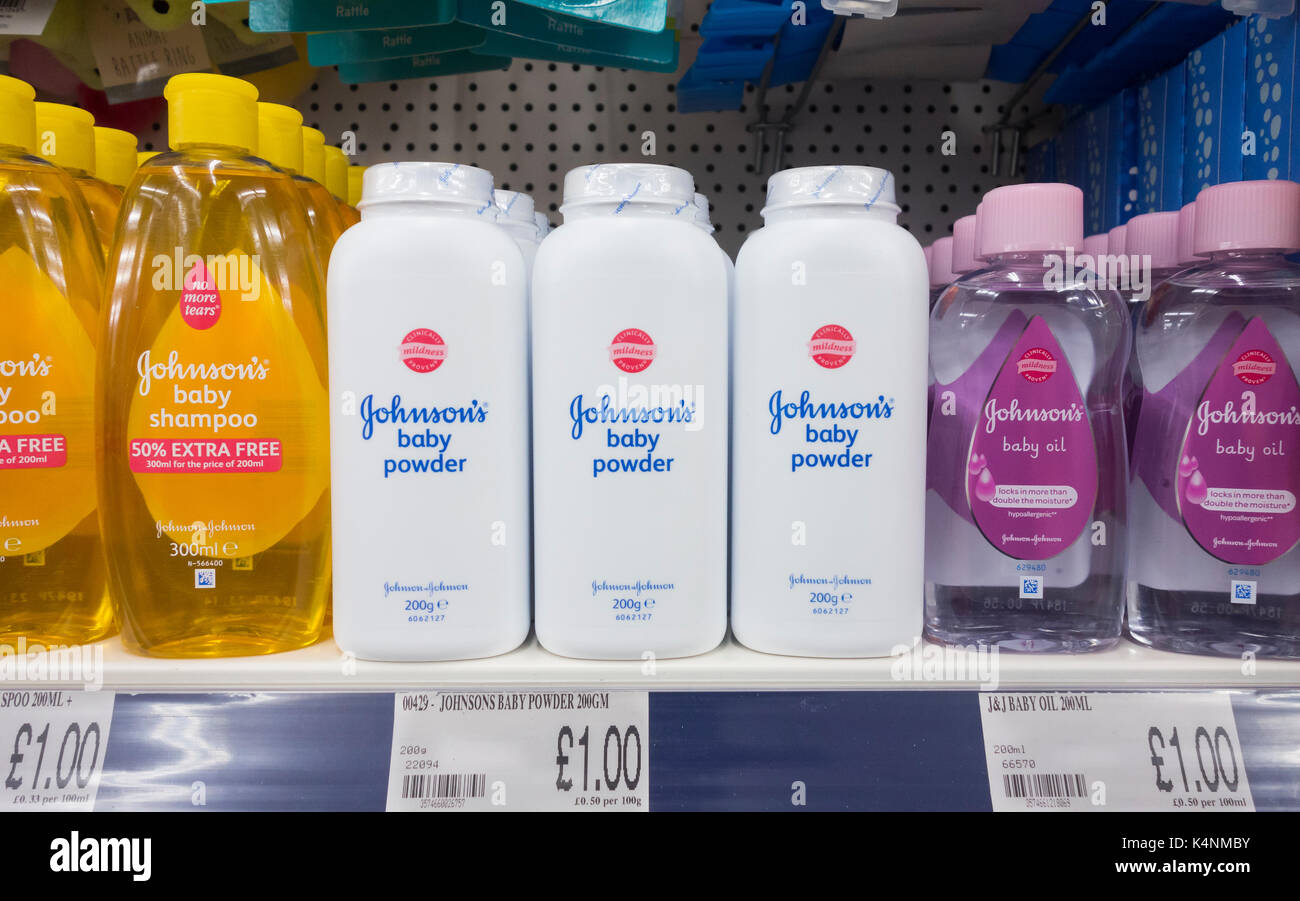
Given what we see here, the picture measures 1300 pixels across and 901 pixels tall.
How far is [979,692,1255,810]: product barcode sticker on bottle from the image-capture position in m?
0.59

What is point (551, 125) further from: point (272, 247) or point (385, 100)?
point (272, 247)

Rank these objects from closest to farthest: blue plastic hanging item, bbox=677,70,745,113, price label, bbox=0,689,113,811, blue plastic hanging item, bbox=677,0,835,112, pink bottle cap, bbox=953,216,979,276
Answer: price label, bbox=0,689,113,811
pink bottle cap, bbox=953,216,979,276
blue plastic hanging item, bbox=677,0,835,112
blue plastic hanging item, bbox=677,70,745,113

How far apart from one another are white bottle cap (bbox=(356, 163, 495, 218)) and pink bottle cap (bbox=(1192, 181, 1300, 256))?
1.78 ft

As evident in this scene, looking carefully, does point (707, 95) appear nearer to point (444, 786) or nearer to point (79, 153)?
point (79, 153)

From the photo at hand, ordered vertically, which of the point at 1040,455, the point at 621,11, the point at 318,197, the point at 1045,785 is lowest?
the point at 1045,785

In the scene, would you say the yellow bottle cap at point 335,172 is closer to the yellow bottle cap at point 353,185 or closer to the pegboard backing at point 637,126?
the yellow bottle cap at point 353,185

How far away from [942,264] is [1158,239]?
0.19 m

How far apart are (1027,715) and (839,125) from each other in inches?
32.6

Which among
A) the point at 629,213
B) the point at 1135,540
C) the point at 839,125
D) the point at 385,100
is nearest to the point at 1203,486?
the point at 1135,540

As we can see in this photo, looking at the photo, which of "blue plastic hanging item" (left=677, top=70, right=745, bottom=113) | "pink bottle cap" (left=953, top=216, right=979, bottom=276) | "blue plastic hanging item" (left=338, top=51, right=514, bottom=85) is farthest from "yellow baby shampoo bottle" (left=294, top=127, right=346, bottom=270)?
"pink bottle cap" (left=953, top=216, right=979, bottom=276)

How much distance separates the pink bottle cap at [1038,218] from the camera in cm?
66

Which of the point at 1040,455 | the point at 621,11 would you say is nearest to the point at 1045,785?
the point at 1040,455

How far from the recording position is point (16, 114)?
677mm

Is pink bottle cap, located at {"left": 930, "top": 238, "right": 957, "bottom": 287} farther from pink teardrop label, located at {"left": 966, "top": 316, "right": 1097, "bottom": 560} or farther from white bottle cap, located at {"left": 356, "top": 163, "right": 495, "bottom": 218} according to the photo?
white bottle cap, located at {"left": 356, "top": 163, "right": 495, "bottom": 218}
